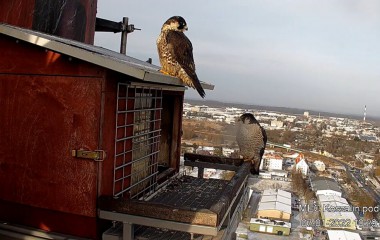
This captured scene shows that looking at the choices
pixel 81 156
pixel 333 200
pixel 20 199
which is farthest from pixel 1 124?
pixel 333 200

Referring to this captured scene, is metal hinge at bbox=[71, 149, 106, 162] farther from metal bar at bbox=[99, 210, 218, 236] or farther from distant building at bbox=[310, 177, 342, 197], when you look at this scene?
distant building at bbox=[310, 177, 342, 197]

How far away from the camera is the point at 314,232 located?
20781mm

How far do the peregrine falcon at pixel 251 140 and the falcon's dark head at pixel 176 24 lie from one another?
2655 mm

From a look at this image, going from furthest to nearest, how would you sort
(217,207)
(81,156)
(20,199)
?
(20,199) → (81,156) → (217,207)

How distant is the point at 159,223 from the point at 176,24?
2.04 m

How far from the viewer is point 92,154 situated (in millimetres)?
2703

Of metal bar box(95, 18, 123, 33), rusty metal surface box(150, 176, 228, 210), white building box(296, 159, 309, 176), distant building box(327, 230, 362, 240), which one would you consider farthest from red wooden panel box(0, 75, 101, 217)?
white building box(296, 159, 309, 176)

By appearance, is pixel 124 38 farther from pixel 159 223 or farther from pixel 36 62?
pixel 159 223

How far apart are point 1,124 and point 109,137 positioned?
101 centimetres

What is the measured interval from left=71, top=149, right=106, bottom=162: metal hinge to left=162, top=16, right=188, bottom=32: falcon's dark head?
62.6 inches

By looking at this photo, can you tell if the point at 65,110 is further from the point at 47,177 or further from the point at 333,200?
the point at 333,200

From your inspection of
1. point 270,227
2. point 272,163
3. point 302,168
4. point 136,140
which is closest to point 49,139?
point 136,140

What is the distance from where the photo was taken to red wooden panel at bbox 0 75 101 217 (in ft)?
8.96

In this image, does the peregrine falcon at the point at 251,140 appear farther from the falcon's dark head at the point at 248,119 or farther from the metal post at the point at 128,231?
the metal post at the point at 128,231
